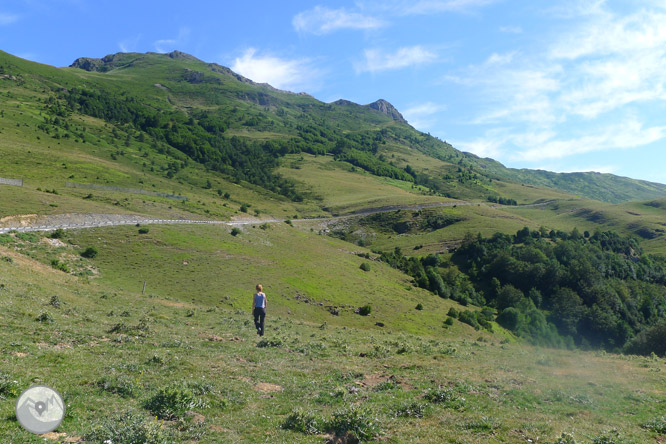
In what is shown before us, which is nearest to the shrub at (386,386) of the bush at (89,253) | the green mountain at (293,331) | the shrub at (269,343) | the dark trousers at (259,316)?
the green mountain at (293,331)

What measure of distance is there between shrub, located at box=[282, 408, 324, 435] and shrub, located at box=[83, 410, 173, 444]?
11.1 ft

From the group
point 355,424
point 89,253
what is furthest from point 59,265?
point 355,424

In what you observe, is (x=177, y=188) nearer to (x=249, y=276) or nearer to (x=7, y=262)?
(x=249, y=276)

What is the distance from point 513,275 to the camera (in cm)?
12162

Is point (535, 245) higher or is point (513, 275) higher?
point (535, 245)

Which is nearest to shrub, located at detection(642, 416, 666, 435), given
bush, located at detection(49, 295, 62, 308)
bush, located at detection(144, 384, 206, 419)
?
bush, located at detection(144, 384, 206, 419)

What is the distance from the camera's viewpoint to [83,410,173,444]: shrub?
8.59 meters

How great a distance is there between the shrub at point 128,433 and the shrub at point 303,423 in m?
3.39

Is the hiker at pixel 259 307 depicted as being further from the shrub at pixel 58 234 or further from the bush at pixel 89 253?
the shrub at pixel 58 234

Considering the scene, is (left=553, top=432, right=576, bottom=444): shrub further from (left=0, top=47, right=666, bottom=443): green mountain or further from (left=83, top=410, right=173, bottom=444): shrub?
(left=83, top=410, right=173, bottom=444): shrub

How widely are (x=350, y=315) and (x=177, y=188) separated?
129 m

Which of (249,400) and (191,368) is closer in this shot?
(249,400)

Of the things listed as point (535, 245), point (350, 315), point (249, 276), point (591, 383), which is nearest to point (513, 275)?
point (535, 245)

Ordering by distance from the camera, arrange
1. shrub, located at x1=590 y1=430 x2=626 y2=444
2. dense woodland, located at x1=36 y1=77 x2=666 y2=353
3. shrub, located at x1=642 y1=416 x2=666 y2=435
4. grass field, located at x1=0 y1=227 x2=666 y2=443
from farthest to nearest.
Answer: dense woodland, located at x1=36 y1=77 x2=666 y2=353, shrub, located at x1=642 y1=416 x2=666 y2=435, grass field, located at x1=0 y1=227 x2=666 y2=443, shrub, located at x1=590 y1=430 x2=626 y2=444
